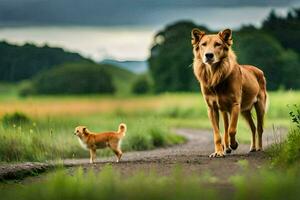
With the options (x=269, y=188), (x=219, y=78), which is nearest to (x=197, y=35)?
(x=219, y=78)

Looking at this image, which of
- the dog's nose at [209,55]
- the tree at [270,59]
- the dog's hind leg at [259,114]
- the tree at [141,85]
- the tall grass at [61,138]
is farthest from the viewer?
the tree at [270,59]

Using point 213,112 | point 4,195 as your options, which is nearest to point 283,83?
point 213,112

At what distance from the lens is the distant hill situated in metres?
46.9

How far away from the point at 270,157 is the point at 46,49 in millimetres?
35611

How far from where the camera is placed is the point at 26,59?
159 ft

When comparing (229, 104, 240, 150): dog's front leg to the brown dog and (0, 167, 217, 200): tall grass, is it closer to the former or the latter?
the brown dog

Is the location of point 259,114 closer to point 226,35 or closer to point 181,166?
point 226,35

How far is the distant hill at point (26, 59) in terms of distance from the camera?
4688 centimetres

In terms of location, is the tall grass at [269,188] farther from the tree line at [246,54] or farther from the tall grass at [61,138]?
the tree line at [246,54]

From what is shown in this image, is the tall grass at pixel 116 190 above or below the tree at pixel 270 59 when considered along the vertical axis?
below

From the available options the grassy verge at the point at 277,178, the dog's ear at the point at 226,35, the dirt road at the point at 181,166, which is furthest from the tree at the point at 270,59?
the grassy verge at the point at 277,178

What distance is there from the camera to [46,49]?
49250 mm

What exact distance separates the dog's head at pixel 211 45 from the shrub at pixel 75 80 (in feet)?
80.3

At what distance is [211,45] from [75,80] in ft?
92.5
